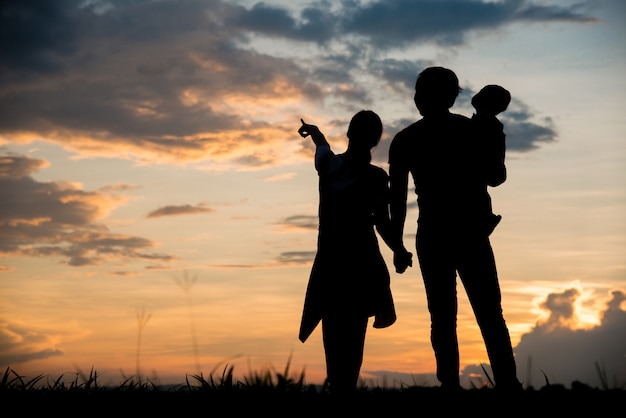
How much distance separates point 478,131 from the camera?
5.93m

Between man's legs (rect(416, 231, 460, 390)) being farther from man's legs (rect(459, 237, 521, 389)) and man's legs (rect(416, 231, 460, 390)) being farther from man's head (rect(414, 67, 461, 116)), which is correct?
man's head (rect(414, 67, 461, 116))

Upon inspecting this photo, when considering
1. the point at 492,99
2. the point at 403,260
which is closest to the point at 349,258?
the point at 403,260

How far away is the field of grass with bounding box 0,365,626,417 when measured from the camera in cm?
515

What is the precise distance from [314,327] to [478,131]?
202 centimetres

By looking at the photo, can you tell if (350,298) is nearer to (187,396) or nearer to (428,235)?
(428,235)

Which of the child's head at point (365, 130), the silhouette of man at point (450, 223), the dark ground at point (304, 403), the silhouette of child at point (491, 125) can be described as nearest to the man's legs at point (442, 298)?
the silhouette of man at point (450, 223)

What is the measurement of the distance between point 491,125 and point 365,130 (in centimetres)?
96

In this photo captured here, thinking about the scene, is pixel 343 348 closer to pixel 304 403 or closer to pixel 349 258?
pixel 349 258

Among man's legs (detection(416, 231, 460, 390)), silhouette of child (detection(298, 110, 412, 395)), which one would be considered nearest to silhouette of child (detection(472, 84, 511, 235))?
man's legs (detection(416, 231, 460, 390))

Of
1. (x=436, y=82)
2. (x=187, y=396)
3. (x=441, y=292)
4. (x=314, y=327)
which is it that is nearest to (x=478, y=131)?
(x=436, y=82)

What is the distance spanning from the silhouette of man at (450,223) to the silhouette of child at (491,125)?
8 centimetres

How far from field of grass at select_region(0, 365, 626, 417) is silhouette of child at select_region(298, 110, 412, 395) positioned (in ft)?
1.26

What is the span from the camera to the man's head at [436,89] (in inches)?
233

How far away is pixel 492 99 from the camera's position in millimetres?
5996
